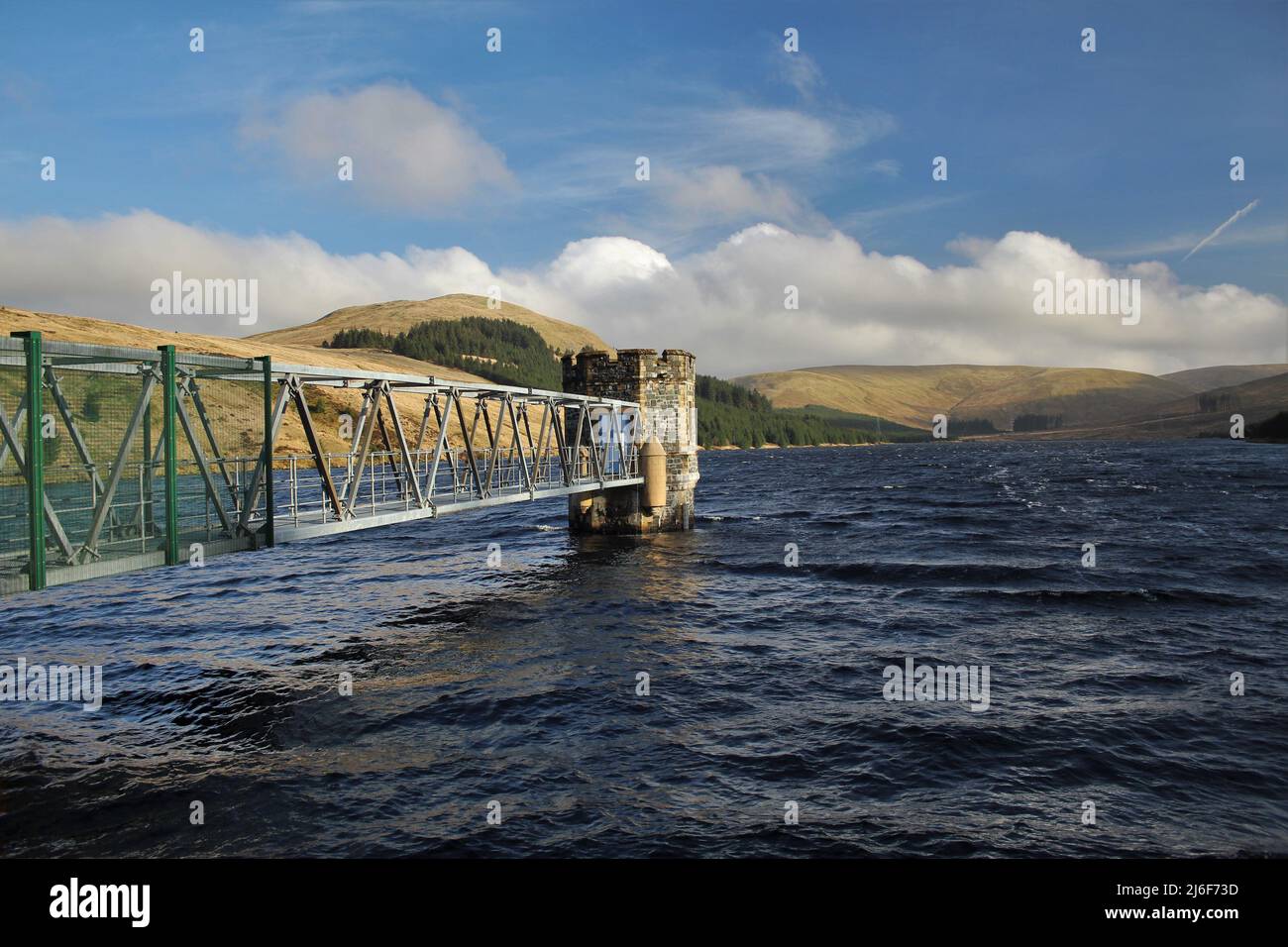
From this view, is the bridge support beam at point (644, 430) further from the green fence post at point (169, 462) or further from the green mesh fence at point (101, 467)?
the green fence post at point (169, 462)

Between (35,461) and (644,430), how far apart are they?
27.7 m

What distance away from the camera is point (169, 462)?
13.5 metres

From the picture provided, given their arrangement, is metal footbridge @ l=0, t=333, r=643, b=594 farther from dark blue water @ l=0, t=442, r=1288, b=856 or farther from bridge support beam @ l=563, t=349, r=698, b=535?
bridge support beam @ l=563, t=349, r=698, b=535

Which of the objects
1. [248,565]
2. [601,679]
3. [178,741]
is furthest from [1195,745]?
[248,565]

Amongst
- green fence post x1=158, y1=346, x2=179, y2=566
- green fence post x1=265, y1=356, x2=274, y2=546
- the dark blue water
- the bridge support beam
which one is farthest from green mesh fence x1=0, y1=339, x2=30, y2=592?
the bridge support beam

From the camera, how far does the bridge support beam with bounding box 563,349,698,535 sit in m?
37.0

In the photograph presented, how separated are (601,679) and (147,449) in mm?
9417

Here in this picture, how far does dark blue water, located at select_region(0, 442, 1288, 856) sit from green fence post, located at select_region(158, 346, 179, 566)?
10.1 ft

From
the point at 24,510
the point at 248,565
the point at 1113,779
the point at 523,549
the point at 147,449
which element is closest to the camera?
the point at 1113,779

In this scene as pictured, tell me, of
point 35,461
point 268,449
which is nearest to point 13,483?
point 35,461

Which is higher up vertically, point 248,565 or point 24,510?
point 24,510

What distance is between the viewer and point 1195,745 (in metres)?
12.2
